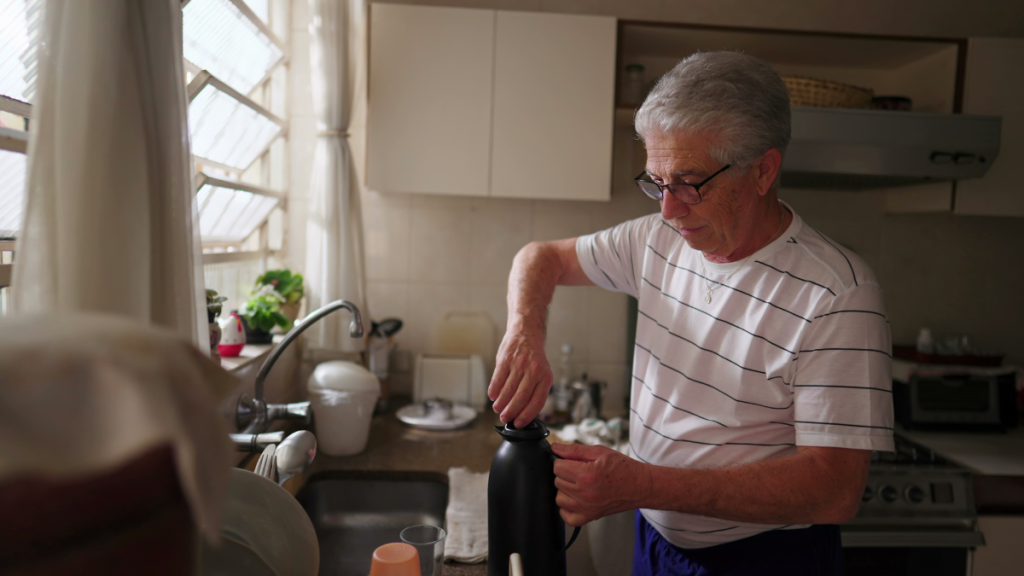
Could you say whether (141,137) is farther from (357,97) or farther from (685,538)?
(357,97)

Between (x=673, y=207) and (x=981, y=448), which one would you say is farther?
(x=981, y=448)

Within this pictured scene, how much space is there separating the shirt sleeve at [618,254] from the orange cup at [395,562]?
2.70 ft

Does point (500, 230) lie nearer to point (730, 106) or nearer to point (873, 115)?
point (873, 115)

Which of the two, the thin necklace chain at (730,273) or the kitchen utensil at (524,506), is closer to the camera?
the kitchen utensil at (524,506)

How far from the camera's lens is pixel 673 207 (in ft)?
3.54

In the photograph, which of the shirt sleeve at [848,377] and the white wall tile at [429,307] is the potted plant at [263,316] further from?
the shirt sleeve at [848,377]

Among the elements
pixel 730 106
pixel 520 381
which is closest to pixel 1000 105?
pixel 730 106

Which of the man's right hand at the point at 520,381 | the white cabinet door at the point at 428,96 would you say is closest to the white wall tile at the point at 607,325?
the white cabinet door at the point at 428,96

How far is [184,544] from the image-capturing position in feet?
1.05

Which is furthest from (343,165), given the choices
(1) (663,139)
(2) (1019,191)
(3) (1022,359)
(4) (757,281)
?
(3) (1022,359)

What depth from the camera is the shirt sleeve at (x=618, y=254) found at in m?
1.38

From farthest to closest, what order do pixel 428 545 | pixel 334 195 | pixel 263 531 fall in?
pixel 334 195
pixel 428 545
pixel 263 531

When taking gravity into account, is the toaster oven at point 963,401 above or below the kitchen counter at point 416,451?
above

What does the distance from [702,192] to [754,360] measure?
1.01 feet
